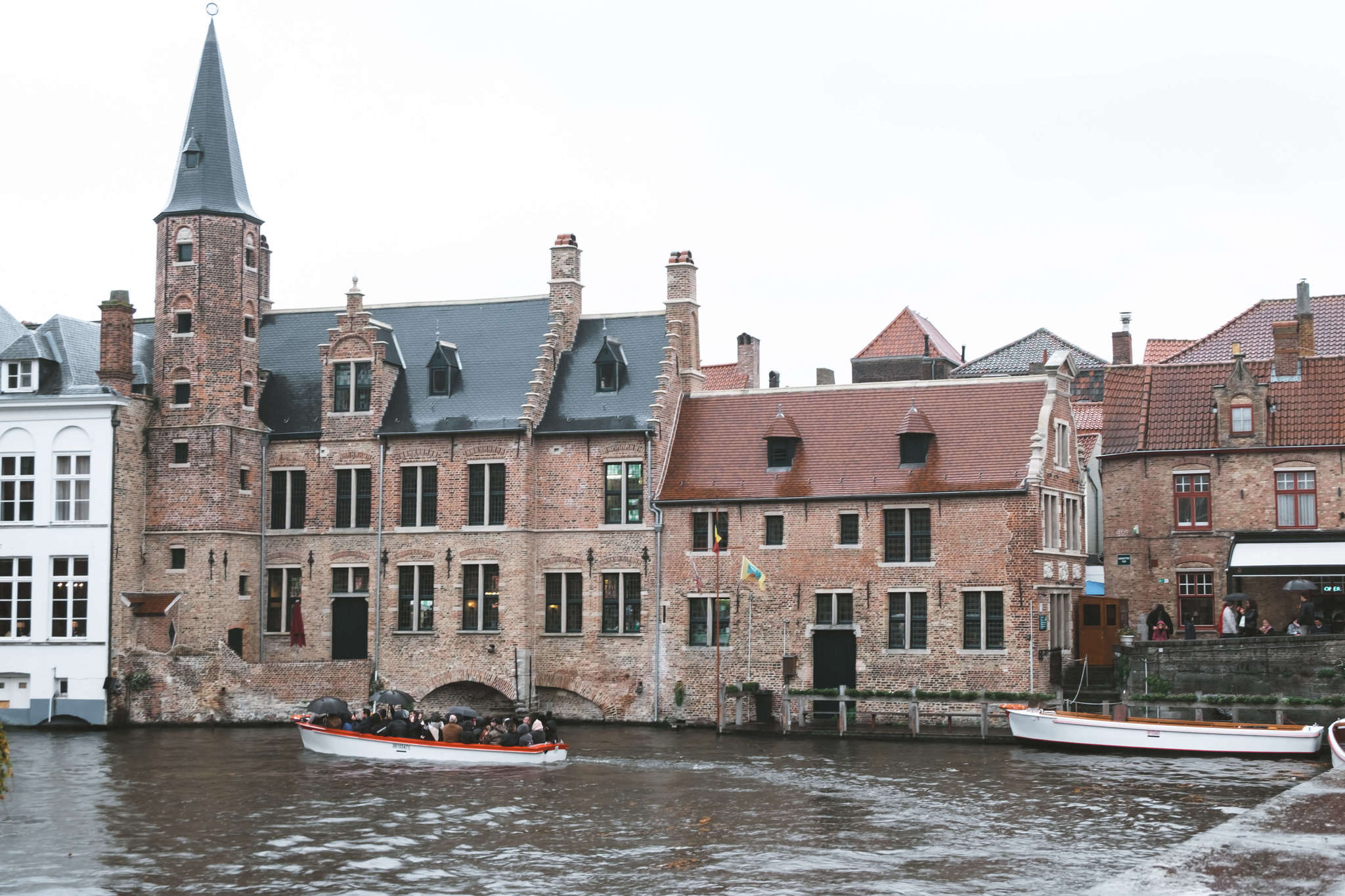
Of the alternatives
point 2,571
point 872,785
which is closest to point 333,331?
point 2,571

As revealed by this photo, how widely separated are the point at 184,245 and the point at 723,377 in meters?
28.5

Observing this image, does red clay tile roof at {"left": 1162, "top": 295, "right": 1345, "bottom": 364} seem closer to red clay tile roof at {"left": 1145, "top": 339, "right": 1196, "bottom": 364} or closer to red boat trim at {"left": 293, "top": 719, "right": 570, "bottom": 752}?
red clay tile roof at {"left": 1145, "top": 339, "right": 1196, "bottom": 364}

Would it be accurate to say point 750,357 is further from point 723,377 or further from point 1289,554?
point 1289,554

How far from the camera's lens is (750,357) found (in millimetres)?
68562

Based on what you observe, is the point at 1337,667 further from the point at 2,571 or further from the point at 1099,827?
the point at 2,571

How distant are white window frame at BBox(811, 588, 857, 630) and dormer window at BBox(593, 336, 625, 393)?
341 inches

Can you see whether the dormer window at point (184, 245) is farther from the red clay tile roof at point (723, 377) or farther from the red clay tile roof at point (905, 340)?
the red clay tile roof at point (905, 340)

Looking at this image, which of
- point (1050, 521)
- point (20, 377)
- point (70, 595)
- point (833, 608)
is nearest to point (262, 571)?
point (70, 595)

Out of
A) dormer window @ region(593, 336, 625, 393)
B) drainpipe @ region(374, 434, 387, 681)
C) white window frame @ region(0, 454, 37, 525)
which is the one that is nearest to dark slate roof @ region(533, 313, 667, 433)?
dormer window @ region(593, 336, 625, 393)

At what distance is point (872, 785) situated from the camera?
→ 3178 cm

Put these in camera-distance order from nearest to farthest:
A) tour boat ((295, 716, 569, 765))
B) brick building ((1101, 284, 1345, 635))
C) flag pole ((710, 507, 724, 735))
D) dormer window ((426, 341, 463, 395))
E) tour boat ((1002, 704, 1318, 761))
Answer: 1. tour boat ((1002, 704, 1318, 761))
2. tour boat ((295, 716, 569, 765))
3. flag pole ((710, 507, 724, 735))
4. brick building ((1101, 284, 1345, 635))
5. dormer window ((426, 341, 463, 395))

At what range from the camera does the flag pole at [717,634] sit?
137 feet

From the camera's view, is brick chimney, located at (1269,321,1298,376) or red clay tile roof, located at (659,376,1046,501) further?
brick chimney, located at (1269,321,1298,376)

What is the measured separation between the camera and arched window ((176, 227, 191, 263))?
46438mm
